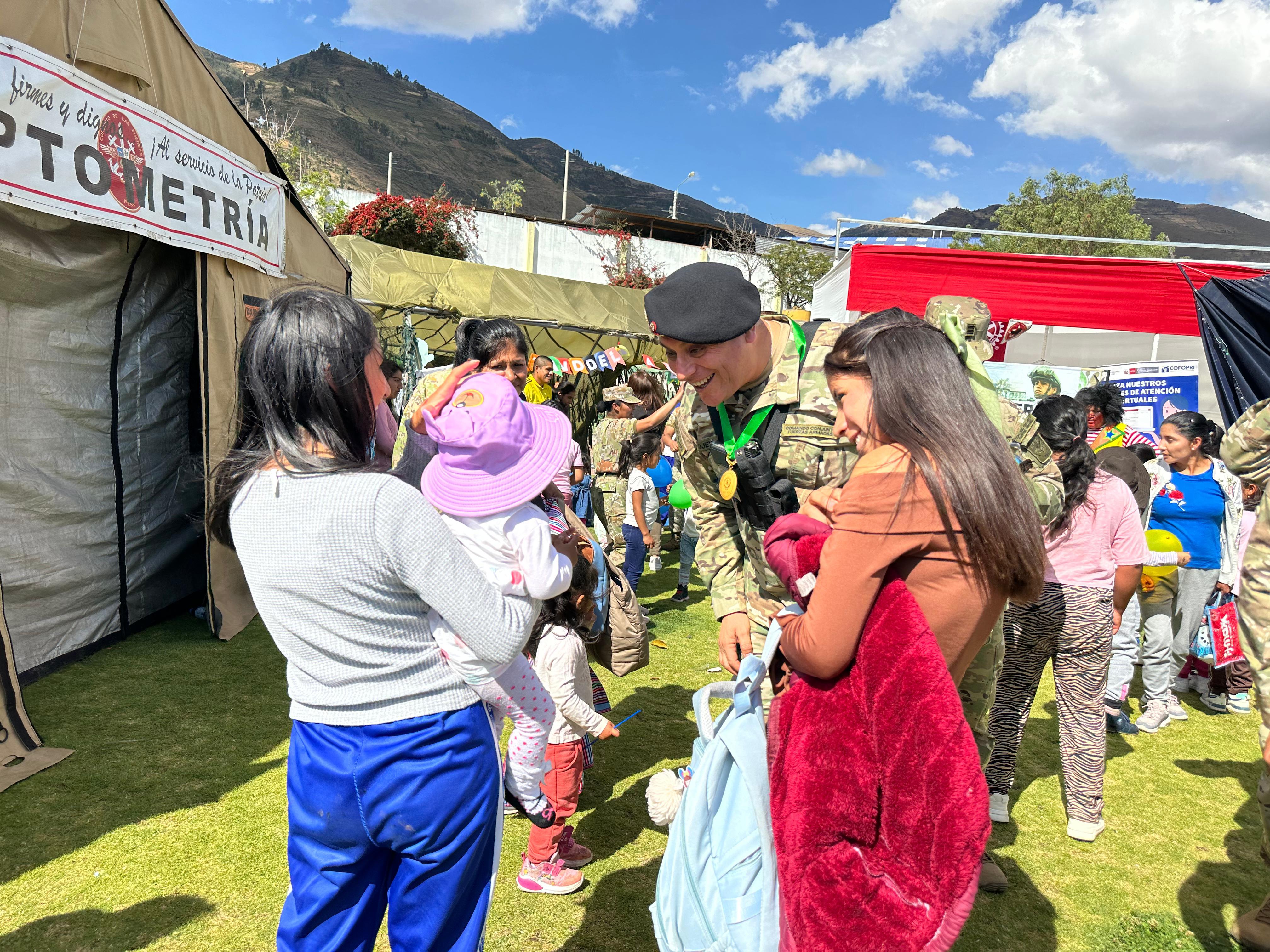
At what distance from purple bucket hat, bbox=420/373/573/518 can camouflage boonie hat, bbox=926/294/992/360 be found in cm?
191

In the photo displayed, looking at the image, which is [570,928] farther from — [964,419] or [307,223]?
[307,223]

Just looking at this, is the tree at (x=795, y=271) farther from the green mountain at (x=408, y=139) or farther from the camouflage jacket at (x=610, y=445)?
the green mountain at (x=408, y=139)

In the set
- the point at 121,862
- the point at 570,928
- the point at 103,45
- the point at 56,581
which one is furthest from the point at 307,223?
the point at 570,928

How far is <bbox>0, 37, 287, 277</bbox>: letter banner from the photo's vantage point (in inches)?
158

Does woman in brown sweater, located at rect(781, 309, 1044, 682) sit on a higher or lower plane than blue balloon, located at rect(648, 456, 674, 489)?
higher

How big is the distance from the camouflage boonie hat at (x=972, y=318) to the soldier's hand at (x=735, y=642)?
1.50m

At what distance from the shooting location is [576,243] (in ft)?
94.0

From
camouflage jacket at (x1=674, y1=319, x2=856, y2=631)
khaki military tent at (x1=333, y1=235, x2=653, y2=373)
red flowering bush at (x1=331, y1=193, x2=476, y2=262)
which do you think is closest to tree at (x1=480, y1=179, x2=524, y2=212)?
red flowering bush at (x1=331, y1=193, x2=476, y2=262)

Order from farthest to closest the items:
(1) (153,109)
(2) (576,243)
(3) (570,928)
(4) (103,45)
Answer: (2) (576,243)
(1) (153,109)
(4) (103,45)
(3) (570,928)

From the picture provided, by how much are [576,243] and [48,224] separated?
25.1 m

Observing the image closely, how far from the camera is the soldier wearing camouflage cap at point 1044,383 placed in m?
7.72

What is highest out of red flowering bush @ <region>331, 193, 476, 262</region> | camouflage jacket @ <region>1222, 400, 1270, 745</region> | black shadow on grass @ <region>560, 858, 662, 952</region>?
red flowering bush @ <region>331, 193, 476, 262</region>

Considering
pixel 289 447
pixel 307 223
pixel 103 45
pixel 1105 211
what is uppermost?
pixel 1105 211

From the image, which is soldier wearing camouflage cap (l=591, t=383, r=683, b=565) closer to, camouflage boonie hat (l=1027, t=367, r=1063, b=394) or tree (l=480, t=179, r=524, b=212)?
camouflage boonie hat (l=1027, t=367, r=1063, b=394)
